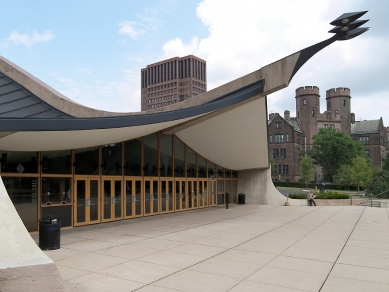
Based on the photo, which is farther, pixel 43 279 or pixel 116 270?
pixel 116 270

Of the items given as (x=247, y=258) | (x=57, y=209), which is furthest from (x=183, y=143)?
(x=247, y=258)

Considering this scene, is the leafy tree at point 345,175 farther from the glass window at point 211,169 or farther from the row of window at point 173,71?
the row of window at point 173,71

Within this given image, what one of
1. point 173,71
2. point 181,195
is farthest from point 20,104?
point 173,71

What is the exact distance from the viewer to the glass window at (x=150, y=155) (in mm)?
17094

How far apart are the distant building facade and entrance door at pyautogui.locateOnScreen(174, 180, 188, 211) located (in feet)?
205

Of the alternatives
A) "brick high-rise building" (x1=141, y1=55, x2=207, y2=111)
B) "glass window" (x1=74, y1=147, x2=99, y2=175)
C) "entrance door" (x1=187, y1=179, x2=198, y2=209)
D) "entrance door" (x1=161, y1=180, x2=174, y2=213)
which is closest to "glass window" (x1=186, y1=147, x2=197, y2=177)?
"entrance door" (x1=187, y1=179, x2=198, y2=209)

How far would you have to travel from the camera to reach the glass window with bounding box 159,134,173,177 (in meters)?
18.2

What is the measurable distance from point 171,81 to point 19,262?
16885cm

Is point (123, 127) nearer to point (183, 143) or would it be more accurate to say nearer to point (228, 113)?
point (228, 113)

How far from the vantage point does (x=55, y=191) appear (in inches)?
515

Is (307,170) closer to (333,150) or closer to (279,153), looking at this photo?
(333,150)

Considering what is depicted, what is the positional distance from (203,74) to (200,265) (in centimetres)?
18304

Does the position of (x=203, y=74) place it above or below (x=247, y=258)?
above

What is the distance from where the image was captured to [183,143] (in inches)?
782
